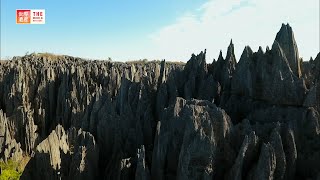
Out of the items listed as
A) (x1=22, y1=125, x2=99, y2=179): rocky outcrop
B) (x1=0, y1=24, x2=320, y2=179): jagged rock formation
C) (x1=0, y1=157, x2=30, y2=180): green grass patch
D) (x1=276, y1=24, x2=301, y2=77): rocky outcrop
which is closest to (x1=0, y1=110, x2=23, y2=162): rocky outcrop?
(x1=0, y1=24, x2=320, y2=179): jagged rock formation

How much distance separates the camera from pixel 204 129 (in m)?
15.1

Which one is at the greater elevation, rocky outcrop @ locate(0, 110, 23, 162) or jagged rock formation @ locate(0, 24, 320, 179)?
jagged rock formation @ locate(0, 24, 320, 179)

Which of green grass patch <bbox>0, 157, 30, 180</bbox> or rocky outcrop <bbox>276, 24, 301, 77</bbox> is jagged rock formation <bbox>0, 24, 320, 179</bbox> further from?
green grass patch <bbox>0, 157, 30, 180</bbox>

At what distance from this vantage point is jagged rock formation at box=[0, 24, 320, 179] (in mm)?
14703

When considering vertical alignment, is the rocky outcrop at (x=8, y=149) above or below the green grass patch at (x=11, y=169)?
above

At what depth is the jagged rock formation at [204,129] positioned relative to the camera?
1470cm

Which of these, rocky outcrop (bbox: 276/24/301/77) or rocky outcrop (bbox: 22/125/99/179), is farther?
rocky outcrop (bbox: 276/24/301/77)

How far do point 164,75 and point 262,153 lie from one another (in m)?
17.0

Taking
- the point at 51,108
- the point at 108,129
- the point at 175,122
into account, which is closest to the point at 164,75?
the point at 108,129

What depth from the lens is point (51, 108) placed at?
146 ft

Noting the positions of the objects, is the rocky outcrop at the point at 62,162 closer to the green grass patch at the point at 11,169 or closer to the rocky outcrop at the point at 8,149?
the green grass patch at the point at 11,169

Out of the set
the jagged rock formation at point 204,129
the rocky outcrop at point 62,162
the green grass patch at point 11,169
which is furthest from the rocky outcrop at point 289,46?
the green grass patch at point 11,169

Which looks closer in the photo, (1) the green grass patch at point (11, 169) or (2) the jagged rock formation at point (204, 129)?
(2) the jagged rock formation at point (204, 129)

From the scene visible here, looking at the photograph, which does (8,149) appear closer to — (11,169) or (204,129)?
(11,169)
